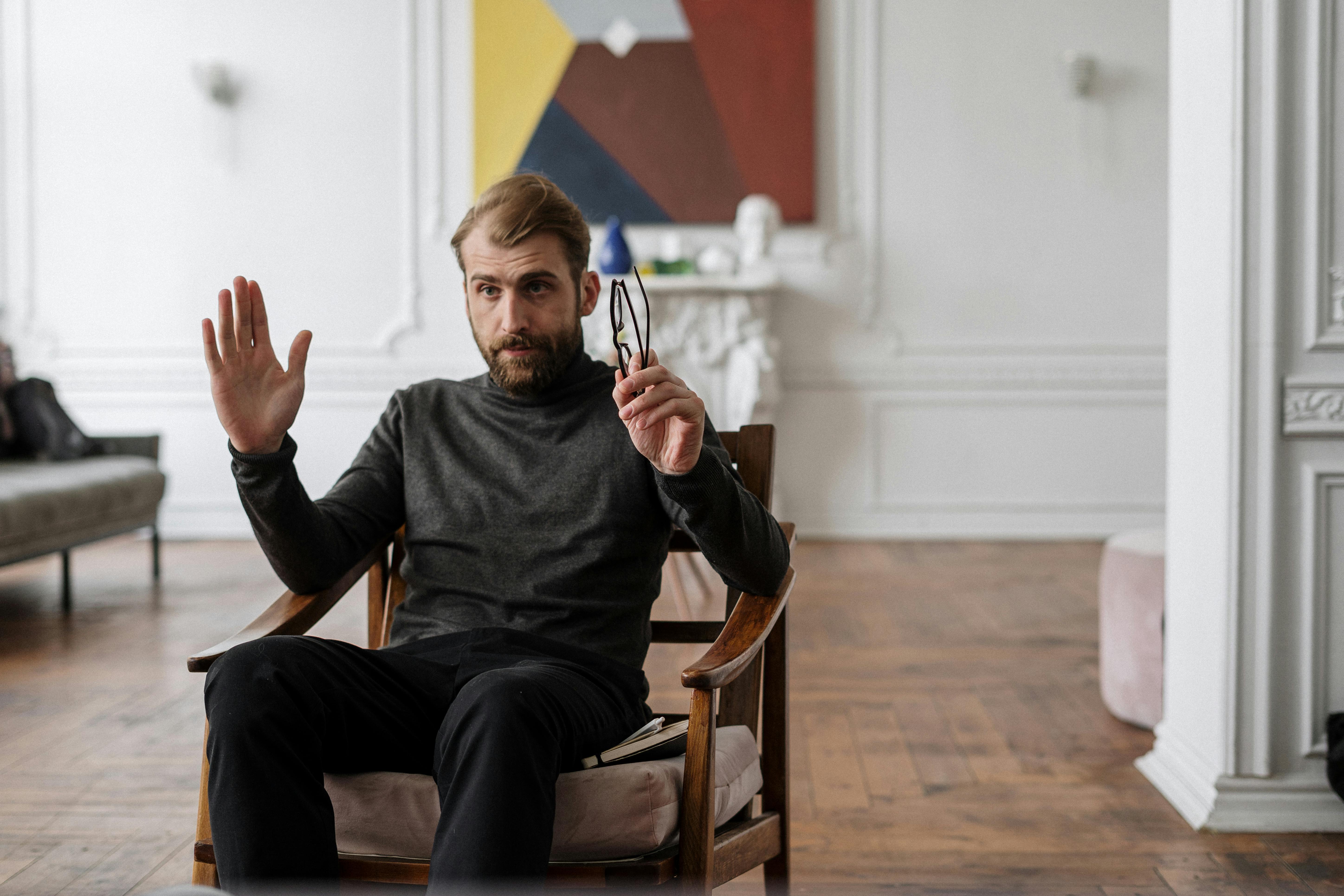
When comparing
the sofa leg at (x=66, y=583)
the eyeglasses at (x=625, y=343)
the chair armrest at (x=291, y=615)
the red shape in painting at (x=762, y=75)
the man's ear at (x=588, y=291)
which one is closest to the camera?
the eyeglasses at (x=625, y=343)

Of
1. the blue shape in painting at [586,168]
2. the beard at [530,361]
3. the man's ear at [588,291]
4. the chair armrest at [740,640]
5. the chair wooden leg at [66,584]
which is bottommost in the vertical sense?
the chair wooden leg at [66,584]

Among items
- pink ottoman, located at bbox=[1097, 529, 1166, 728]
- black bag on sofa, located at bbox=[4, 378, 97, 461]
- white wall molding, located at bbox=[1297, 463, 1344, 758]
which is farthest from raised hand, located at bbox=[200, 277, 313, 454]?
black bag on sofa, located at bbox=[4, 378, 97, 461]

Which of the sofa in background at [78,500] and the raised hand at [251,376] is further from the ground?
the raised hand at [251,376]

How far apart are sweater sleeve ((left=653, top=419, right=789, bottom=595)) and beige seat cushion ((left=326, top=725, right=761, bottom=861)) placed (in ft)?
0.90

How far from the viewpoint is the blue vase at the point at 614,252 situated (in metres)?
5.41

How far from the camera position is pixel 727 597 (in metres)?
1.82

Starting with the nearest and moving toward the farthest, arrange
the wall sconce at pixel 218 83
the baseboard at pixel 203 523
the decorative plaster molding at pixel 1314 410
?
the decorative plaster molding at pixel 1314 410
the wall sconce at pixel 218 83
the baseboard at pixel 203 523

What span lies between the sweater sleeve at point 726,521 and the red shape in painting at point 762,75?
4407 mm

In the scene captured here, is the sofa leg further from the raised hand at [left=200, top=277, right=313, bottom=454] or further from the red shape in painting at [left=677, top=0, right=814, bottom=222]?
the red shape in painting at [left=677, top=0, right=814, bottom=222]

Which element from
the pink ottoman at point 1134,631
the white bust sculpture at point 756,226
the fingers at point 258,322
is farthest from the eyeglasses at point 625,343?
the white bust sculpture at point 756,226

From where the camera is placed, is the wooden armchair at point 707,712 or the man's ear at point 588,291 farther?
the man's ear at point 588,291

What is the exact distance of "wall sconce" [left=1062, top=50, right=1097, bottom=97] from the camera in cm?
570

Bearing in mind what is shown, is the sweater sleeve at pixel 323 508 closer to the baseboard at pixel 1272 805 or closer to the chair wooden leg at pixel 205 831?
the chair wooden leg at pixel 205 831

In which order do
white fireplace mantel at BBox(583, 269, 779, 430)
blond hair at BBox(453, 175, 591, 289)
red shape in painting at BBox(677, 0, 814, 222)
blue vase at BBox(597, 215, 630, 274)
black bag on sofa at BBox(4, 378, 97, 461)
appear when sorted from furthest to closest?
1. red shape in painting at BBox(677, 0, 814, 222)
2. white fireplace mantel at BBox(583, 269, 779, 430)
3. blue vase at BBox(597, 215, 630, 274)
4. black bag on sofa at BBox(4, 378, 97, 461)
5. blond hair at BBox(453, 175, 591, 289)
